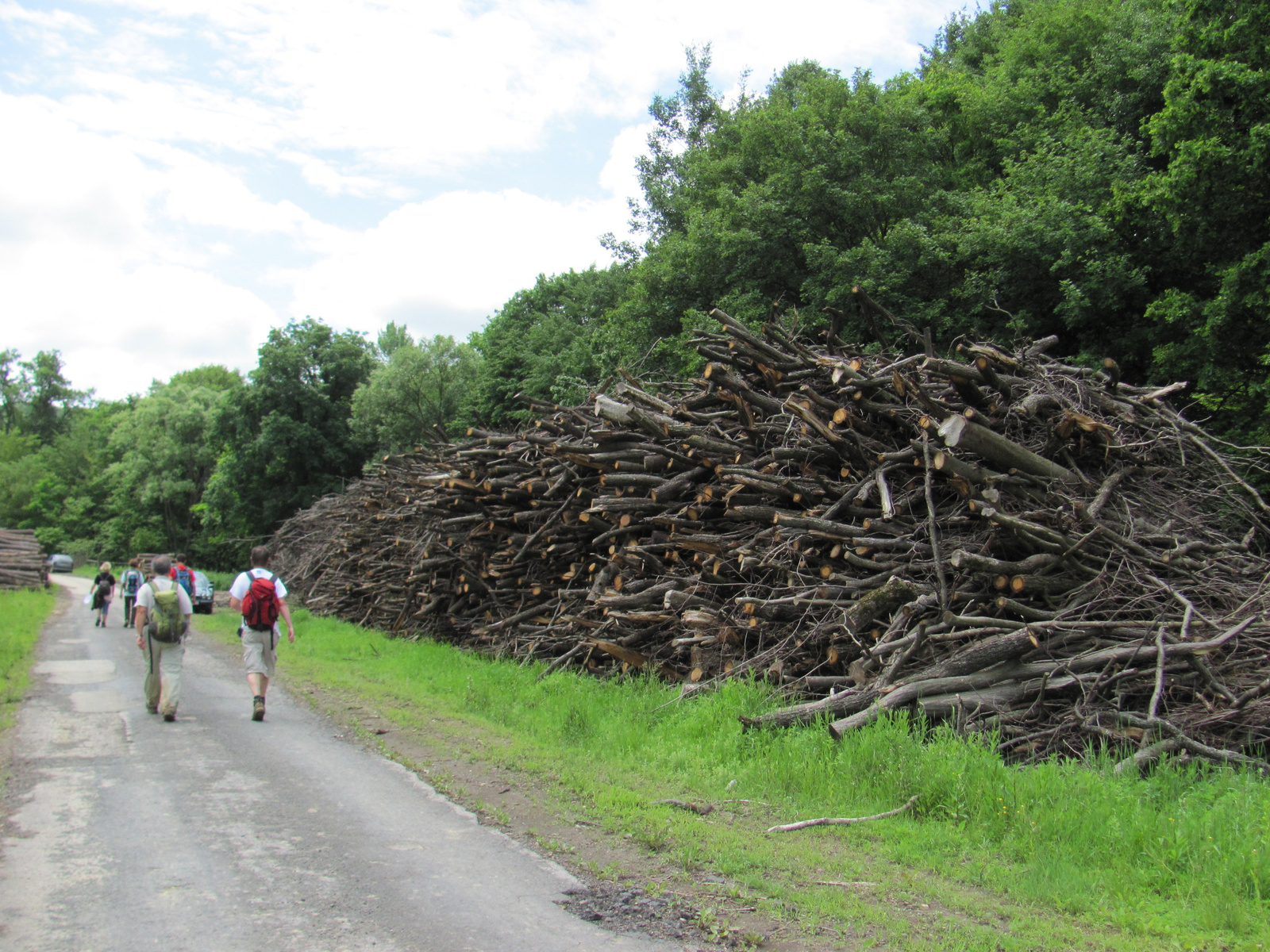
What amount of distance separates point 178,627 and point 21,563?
30503mm

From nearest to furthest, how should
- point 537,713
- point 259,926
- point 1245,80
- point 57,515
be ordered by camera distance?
point 259,926 → point 537,713 → point 1245,80 → point 57,515

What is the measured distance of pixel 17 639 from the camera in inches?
611

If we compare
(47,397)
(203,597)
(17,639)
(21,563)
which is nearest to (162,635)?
(17,639)

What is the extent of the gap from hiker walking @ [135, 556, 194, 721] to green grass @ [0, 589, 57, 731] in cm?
130

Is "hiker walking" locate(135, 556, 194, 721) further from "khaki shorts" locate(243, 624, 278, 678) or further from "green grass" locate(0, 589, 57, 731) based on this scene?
"green grass" locate(0, 589, 57, 731)

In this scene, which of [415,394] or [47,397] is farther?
[47,397]

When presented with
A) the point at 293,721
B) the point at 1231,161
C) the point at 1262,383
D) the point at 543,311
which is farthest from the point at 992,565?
the point at 543,311

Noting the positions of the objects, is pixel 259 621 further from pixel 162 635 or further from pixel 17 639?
pixel 17 639

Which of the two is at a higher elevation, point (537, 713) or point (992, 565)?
point (992, 565)

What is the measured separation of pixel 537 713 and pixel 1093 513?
5740 millimetres

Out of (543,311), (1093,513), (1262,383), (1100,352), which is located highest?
(543,311)

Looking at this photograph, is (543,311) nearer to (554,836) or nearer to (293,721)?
(293,721)

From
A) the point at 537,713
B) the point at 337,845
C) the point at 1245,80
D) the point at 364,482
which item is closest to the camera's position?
the point at 337,845

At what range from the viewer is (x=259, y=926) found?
3.88 m
